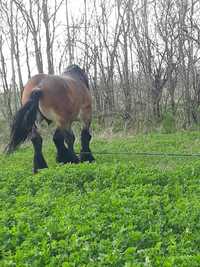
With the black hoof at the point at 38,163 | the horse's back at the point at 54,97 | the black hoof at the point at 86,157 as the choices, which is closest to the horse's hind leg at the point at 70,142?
the horse's back at the point at 54,97

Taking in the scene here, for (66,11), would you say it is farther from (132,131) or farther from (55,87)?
(55,87)

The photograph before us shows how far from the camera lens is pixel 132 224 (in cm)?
418

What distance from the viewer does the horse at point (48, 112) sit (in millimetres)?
7875

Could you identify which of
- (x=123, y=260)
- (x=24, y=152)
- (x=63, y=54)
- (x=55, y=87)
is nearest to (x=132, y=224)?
(x=123, y=260)

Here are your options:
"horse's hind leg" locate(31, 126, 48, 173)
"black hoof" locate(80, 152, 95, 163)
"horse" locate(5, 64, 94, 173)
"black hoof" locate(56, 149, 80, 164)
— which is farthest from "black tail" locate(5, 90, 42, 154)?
"black hoof" locate(80, 152, 95, 163)

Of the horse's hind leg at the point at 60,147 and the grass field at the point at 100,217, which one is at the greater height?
the horse's hind leg at the point at 60,147

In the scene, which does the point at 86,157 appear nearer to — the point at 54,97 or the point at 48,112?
the point at 48,112

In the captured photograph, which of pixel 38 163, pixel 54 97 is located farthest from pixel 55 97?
pixel 38 163

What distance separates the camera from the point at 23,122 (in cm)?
784

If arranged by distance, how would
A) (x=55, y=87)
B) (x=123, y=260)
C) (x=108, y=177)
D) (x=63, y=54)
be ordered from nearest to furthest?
(x=123, y=260) < (x=108, y=177) < (x=55, y=87) < (x=63, y=54)

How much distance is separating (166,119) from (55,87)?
6.52m

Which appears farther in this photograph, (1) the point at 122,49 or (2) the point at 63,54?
(2) the point at 63,54

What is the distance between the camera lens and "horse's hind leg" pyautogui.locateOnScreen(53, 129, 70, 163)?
8.71 metres

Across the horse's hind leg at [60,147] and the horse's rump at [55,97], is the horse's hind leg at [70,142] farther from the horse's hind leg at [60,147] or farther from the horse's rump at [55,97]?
the horse's rump at [55,97]
